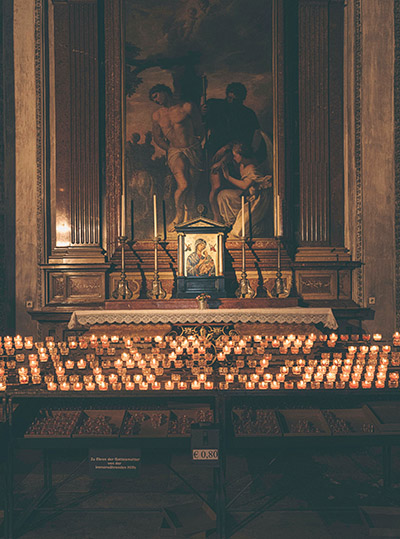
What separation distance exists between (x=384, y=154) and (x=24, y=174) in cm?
751

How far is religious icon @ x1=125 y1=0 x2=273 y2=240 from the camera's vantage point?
10.5 meters

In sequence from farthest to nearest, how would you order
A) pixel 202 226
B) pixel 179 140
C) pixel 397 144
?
pixel 179 140 < pixel 397 144 < pixel 202 226

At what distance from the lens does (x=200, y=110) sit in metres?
10.6

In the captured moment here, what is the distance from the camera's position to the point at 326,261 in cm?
1024

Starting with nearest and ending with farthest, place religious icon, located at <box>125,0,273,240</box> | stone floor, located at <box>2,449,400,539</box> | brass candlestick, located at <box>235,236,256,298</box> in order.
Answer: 1. stone floor, located at <box>2,449,400,539</box>
2. brass candlestick, located at <box>235,236,256,298</box>
3. religious icon, located at <box>125,0,273,240</box>

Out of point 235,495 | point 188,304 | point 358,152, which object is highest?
point 358,152

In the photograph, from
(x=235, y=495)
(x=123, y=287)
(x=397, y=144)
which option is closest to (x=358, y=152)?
(x=397, y=144)

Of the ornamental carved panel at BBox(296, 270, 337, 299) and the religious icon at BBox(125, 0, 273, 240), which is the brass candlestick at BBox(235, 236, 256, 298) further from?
the ornamental carved panel at BBox(296, 270, 337, 299)

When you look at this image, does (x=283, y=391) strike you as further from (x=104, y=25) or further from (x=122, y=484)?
(x=104, y=25)

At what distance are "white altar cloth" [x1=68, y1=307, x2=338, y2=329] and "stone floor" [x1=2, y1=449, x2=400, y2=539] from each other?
273 cm

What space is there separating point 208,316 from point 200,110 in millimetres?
4815

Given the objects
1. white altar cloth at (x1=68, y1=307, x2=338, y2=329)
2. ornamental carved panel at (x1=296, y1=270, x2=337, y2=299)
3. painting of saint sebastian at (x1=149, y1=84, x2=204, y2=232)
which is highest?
painting of saint sebastian at (x1=149, y1=84, x2=204, y2=232)

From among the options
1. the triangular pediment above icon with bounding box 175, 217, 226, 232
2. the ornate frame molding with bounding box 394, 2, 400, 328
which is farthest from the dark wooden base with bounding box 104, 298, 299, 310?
the ornate frame molding with bounding box 394, 2, 400, 328

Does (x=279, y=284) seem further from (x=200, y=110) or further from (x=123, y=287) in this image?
(x=200, y=110)
